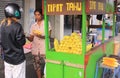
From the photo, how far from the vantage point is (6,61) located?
4.56 metres

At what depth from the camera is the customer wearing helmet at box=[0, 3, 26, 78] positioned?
4.39 meters

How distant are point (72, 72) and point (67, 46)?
1.45ft

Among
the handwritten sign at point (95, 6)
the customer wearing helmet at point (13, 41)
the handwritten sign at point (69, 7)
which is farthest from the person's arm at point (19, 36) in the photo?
the handwritten sign at point (95, 6)

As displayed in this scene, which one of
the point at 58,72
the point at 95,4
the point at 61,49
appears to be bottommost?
the point at 58,72


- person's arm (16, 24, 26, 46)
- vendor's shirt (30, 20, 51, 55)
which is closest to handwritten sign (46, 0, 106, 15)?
person's arm (16, 24, 26, 46)

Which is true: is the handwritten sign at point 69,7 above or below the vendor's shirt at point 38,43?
above

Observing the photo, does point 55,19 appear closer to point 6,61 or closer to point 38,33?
point 38,33

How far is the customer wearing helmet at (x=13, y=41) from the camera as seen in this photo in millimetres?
4395

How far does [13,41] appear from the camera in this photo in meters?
4.40

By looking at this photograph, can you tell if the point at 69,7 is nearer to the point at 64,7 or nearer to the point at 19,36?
the point at 64,7

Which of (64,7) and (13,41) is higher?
(64,7)

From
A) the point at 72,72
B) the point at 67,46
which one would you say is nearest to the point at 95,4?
the point at 67,46

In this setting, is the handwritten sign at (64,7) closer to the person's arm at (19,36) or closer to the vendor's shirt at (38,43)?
the person's arm at (19,36)

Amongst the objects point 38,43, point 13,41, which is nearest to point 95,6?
point 13,41
